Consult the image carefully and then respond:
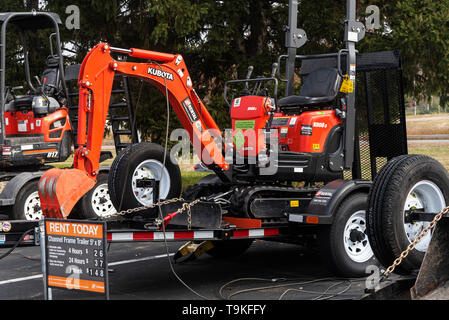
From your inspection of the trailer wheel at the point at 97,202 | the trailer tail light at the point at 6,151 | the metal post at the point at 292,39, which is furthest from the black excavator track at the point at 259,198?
the trailer tail light at the point at 6,151

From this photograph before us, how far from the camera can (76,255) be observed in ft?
19.4

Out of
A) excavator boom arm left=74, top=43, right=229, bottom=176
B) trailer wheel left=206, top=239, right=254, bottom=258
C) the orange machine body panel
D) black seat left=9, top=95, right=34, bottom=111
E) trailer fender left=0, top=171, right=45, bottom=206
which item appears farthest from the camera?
black seat left=9, top=95, right=34, bottom=111

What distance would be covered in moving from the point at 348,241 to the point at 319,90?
200 centimetres

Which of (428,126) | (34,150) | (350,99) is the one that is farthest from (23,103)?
(428,126)

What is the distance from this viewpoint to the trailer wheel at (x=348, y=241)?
785 cm

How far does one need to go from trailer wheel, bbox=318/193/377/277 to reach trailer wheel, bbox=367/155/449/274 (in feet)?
3.13

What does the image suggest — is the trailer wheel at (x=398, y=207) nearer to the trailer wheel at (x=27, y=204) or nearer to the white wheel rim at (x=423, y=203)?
Result: the white wheel rim at (x=423, y=203)

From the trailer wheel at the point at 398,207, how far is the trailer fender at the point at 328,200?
3.09ft

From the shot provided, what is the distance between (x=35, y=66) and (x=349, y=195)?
10888 mm

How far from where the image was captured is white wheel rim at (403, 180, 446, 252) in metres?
7.09

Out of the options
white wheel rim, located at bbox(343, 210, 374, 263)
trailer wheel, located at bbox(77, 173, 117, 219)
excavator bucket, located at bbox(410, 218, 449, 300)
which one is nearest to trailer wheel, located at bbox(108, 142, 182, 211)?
white wheel rim, located at bbox(343, 210, 374, 263)

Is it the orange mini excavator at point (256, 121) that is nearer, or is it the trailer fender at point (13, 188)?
the orange mini excavator at point (256, 121)

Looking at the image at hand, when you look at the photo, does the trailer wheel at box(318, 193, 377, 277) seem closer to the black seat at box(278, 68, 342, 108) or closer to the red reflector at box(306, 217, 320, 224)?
the red reflector at box(306, 217, 320, 224)
